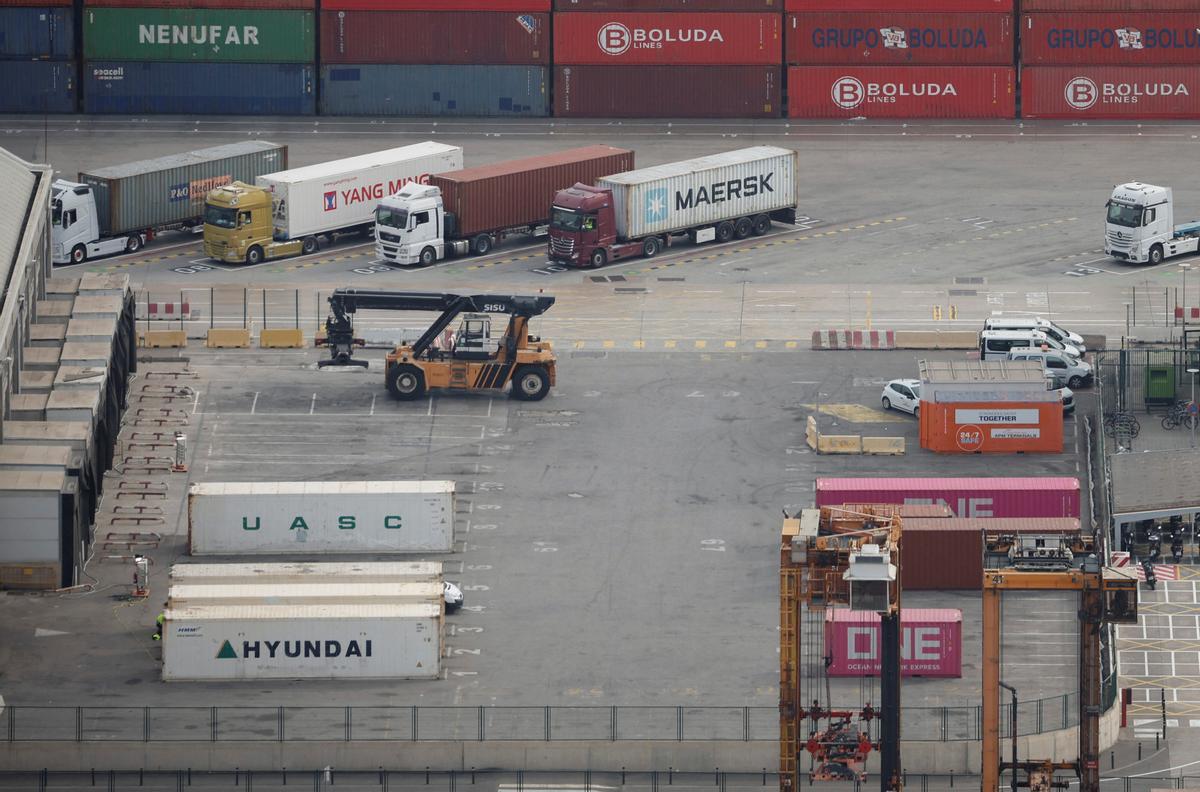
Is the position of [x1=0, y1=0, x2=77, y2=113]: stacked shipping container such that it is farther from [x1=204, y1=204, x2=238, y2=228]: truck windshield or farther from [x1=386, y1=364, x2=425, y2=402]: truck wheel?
[x1=386, y1=364, x2=425, y2=402]: truck wheel

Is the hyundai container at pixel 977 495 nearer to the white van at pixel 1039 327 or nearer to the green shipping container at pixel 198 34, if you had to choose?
the white van at pixel 1039 327

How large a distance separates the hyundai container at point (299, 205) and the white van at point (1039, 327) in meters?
34.8

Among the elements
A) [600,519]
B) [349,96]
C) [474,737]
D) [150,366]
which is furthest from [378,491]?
[349,96]

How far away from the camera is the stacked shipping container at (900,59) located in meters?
183

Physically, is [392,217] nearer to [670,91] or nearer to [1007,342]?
[1007,342]

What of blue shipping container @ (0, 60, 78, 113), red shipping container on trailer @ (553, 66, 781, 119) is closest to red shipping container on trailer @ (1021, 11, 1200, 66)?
red shipping container on trailer @ (553, 66, 781, 119)

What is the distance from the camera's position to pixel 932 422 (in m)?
123

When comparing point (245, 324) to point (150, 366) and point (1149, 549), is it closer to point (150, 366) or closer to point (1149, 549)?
point (150, 366)

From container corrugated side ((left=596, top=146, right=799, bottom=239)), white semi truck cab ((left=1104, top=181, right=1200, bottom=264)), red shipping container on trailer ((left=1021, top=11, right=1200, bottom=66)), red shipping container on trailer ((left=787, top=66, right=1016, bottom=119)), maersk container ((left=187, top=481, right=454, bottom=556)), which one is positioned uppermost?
red shipping container on trailer ((left=1021, top=11, right=1200, bottom=66))

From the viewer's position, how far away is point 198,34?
185m

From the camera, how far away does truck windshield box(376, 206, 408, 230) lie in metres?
151

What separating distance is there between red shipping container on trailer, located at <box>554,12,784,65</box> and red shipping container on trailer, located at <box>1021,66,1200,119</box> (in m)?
16.1

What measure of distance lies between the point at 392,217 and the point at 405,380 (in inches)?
944

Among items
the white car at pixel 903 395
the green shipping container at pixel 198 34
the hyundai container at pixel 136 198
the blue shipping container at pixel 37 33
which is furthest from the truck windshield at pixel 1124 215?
the blue shipping container at pixel 37 33
